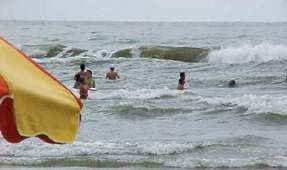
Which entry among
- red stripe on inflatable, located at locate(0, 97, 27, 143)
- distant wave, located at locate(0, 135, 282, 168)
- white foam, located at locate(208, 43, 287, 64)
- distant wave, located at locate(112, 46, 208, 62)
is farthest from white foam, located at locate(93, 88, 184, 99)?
distant wave, located at locate(112, 46, 208, 62)

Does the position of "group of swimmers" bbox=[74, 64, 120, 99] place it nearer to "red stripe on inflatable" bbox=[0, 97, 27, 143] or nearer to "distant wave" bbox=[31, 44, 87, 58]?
"red stripe on inflatable" bbox=[0, 97, 27, 143]

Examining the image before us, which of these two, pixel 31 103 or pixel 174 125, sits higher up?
pixel 174 125

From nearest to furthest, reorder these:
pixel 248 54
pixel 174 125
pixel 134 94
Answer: pixel 174 125, pixel 134 94, pixel 248 54

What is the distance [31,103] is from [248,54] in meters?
34.9

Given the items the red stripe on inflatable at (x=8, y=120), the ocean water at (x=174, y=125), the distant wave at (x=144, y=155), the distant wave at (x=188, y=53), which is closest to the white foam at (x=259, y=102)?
the ocean water at (x=174, y=125)

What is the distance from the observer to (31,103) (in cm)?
373

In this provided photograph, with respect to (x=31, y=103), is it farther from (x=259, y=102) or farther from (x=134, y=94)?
(x=134, y=94)

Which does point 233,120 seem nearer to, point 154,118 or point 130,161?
point 154,118

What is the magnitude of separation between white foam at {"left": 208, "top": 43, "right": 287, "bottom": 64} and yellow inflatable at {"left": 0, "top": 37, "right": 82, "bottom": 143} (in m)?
32.4

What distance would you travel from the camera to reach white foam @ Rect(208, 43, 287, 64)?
36844 mm

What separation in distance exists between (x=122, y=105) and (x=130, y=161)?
7.82 m

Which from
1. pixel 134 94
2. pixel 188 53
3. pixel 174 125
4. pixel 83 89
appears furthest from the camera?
pixel 188 53

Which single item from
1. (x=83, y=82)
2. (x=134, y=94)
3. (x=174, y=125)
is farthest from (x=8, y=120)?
(x=134, y=94)

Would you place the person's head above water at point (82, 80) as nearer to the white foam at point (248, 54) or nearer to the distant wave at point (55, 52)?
the white foam at point (248, 54)
